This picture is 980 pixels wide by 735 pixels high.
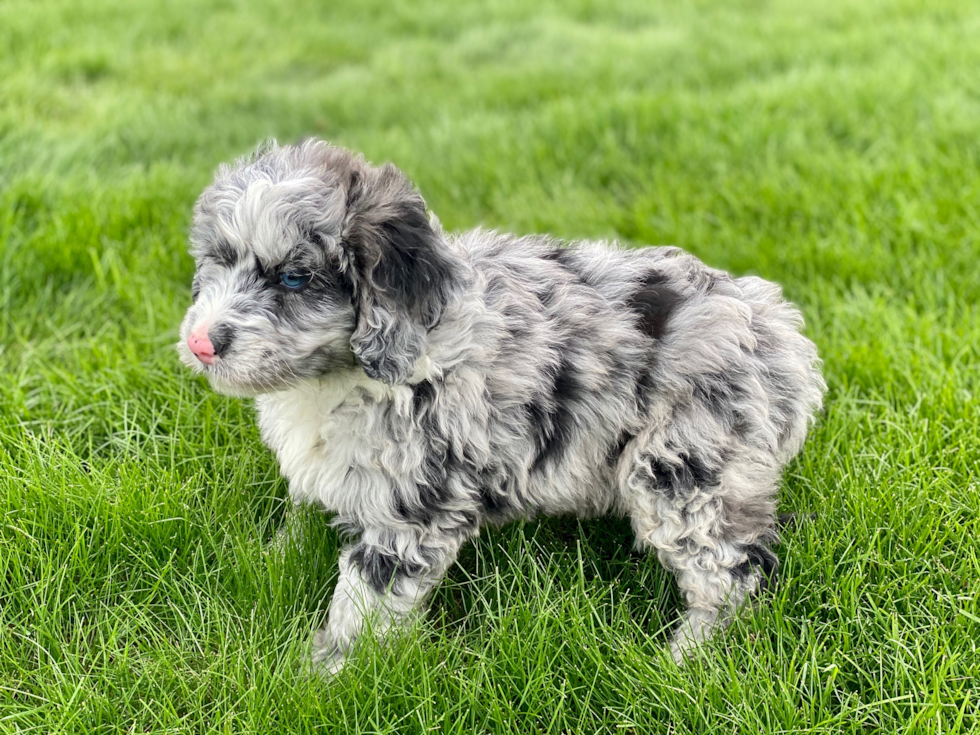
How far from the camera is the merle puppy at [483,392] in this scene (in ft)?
8.55

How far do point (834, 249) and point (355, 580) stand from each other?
11.8 feet

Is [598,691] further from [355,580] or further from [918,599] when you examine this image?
[918,599]

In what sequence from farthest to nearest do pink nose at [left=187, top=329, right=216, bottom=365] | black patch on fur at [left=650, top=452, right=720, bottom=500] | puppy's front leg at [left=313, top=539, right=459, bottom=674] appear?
black patch on fur at [left=650, top=452, right=720, bottom=500], puppy's front leg at [left=313, top=539, right=459, bottom=674], pink nose at [left=187, top=329, right=216, bottom=365]

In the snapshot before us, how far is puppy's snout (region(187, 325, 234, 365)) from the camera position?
99.0 inches

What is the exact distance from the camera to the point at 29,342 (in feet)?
13.8

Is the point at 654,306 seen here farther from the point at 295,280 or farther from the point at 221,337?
the point at 221,337

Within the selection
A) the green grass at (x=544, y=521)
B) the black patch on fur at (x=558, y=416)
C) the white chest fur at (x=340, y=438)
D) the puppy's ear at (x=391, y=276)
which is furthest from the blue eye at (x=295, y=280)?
the green grass at (x=544, y=521)

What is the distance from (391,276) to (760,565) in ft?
5.43

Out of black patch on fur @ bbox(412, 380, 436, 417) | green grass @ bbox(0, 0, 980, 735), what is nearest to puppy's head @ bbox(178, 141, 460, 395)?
black patch on fur @ bbox(412, 380, 436, 417)

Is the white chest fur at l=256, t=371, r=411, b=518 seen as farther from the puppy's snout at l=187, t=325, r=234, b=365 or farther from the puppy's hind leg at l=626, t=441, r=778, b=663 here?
the puppy's hind leg at l=626, t=441, r=778, b=663

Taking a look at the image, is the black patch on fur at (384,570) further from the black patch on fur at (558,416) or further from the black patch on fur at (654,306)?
the black patch on fur at (654,306)

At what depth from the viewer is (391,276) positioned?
2.57 metres

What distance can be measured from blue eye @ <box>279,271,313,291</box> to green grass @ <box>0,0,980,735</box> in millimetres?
1061

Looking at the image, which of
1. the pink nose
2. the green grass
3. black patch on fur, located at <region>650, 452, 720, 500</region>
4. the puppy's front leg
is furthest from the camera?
black patch on fur, located at <region>650, 452, 720, 500</region>
